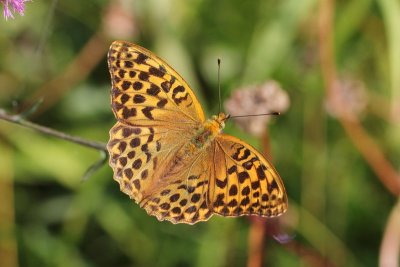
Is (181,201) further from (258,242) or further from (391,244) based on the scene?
(391,244)

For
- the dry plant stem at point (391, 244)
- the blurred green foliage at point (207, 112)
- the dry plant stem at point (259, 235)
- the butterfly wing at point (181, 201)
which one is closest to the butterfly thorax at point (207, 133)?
the butterfly wing at point (181, 201)

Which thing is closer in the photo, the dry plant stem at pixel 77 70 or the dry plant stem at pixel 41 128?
the dry plant stem at pixel 41 128

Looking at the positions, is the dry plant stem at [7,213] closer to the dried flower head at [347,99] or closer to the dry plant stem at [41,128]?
the dry plant stem at [41,128]

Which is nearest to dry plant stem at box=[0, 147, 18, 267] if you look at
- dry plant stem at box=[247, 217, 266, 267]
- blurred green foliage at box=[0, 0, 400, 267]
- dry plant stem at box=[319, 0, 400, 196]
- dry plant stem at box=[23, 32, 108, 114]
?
blurred green foliage at box=[0, 0, 400, 267]

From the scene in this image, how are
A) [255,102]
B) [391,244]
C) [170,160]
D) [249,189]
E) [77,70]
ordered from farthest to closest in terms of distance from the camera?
[77,70], [391,244], [255,102], [170,160], [249,189]

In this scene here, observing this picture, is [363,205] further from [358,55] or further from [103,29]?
[103,29]

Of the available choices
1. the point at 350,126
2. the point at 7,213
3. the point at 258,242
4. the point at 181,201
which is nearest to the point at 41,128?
the point at 181,201
